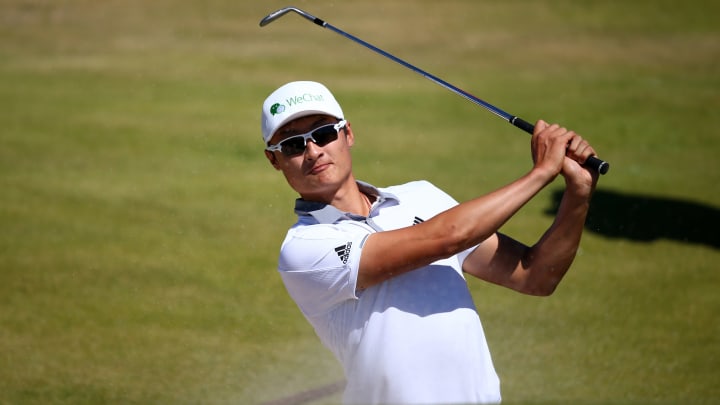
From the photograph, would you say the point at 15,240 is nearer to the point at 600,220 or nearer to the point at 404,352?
the point at 600,220

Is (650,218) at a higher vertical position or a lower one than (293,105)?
lower

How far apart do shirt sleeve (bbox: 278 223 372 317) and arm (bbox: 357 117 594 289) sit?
0.16 ft

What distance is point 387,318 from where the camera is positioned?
341 cm

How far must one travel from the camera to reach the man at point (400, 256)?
3338 millimetres

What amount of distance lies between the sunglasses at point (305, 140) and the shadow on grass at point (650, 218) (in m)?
7.43

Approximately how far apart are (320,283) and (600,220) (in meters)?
8.14

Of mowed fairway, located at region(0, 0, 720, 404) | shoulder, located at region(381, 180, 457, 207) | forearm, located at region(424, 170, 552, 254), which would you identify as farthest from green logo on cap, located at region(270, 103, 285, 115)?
mowed fairway, located at region(0, 0, 720, 404)

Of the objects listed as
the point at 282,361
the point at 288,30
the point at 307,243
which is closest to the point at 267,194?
the point at 282,361

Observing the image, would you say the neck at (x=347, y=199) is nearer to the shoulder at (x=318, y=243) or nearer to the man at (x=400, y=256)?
the man at (x=400, y=256)

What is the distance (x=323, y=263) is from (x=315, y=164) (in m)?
0.41

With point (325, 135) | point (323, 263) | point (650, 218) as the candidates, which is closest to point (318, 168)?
point (325, 135)

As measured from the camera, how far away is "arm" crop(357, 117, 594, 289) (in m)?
3.27

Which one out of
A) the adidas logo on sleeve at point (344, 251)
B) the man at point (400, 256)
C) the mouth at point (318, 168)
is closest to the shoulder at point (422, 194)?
the man at point (400, 256)

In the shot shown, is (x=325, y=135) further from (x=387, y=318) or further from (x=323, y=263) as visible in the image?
(x=387, y=318)
